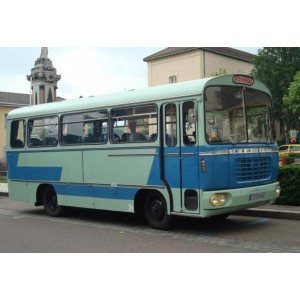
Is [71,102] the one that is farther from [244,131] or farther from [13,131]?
[244,131]

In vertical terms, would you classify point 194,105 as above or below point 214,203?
above

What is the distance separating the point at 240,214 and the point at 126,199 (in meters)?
3.09

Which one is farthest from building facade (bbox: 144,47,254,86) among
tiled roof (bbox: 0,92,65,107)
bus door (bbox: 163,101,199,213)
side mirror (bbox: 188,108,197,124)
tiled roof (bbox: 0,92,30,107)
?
side mirror (bbox: 188,108,197,124)

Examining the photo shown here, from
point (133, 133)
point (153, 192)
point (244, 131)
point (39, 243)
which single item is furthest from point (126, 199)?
point (244, 131)

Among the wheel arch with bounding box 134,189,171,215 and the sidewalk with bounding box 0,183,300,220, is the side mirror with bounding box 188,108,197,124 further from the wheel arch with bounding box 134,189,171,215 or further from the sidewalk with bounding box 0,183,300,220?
the sidewalk with bounding box 0,183,300,220

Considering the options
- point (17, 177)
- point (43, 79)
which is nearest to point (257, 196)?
point (17, 177)

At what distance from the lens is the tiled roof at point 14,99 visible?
5428 cm

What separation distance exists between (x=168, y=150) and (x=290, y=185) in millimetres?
3952

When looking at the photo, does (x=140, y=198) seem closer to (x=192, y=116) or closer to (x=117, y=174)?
(x=117, y=174)

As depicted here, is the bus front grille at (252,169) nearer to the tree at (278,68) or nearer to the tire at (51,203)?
the tire at (51,203)

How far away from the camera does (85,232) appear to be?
9617mm

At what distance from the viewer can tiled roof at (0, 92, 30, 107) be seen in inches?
2138

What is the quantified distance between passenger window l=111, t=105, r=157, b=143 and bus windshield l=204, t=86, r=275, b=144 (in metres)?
1.29

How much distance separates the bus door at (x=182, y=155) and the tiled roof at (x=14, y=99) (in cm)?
4579
